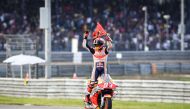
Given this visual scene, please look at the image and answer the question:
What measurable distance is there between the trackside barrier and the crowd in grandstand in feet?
63.5

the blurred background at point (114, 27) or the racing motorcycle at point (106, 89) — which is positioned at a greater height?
the blurred background at point (114, 27)

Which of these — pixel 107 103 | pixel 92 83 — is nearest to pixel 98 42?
pixel 92 83

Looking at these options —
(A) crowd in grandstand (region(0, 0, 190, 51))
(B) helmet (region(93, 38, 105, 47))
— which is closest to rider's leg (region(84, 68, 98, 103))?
(B) helmet (region(93, 38, 105, 47))

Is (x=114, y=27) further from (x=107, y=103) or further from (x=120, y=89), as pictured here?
(x=107, y=103)

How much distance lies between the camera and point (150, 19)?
48438 mm

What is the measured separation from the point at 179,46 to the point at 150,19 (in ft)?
9.22

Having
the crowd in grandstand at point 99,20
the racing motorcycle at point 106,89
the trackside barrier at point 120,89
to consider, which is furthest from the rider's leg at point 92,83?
the crowd in grandstand at point 99,20

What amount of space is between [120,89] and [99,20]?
24.8m

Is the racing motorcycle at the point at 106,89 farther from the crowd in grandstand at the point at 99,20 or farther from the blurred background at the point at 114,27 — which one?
the crowd in grandstand at the point at 99,20

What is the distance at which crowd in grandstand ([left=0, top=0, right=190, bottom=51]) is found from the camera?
4541 centimetres

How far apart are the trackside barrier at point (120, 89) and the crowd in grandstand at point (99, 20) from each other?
1937cm

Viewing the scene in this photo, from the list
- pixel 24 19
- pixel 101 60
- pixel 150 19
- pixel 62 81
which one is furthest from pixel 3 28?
pixel 101 60

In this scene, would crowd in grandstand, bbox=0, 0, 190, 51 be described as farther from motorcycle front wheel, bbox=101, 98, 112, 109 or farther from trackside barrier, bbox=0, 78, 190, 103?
motorcycle front wheel, bbox=101, 98, 112, 109

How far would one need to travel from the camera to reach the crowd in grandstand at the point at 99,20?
149 ft
